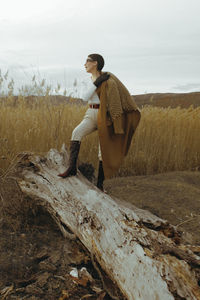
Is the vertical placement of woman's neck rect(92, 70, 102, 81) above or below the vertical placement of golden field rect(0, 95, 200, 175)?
above

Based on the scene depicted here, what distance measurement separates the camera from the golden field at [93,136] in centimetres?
352

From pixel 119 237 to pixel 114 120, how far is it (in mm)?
928

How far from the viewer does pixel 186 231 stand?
2.68 m

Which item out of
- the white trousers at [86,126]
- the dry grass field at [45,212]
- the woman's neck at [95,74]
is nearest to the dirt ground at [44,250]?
the dry grass field at [45,212]

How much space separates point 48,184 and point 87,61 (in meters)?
0.97

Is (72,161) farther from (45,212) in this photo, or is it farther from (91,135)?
(91,135)

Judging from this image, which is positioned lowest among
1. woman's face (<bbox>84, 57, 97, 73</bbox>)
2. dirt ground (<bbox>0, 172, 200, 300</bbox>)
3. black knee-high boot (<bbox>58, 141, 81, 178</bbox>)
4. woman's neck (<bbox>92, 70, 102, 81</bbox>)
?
dirt ground (<bbox>0, 172, 200, 300</bbox>)

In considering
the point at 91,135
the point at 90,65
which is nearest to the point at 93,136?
the point at 91,135

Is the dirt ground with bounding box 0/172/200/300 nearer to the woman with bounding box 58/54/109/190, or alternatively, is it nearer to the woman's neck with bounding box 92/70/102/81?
the woman with bounding box 58/54/109/190

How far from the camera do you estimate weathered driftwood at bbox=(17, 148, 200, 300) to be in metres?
1.50

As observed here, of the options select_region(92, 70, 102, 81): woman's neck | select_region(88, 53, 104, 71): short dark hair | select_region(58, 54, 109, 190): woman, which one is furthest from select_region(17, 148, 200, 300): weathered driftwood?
select_region(88, 53, 104, 71): short dark hair

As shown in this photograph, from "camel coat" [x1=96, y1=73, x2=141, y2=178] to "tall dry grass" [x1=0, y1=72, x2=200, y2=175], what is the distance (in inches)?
42.9

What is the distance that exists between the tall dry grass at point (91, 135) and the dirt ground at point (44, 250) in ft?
2.96

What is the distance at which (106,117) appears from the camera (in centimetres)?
236
